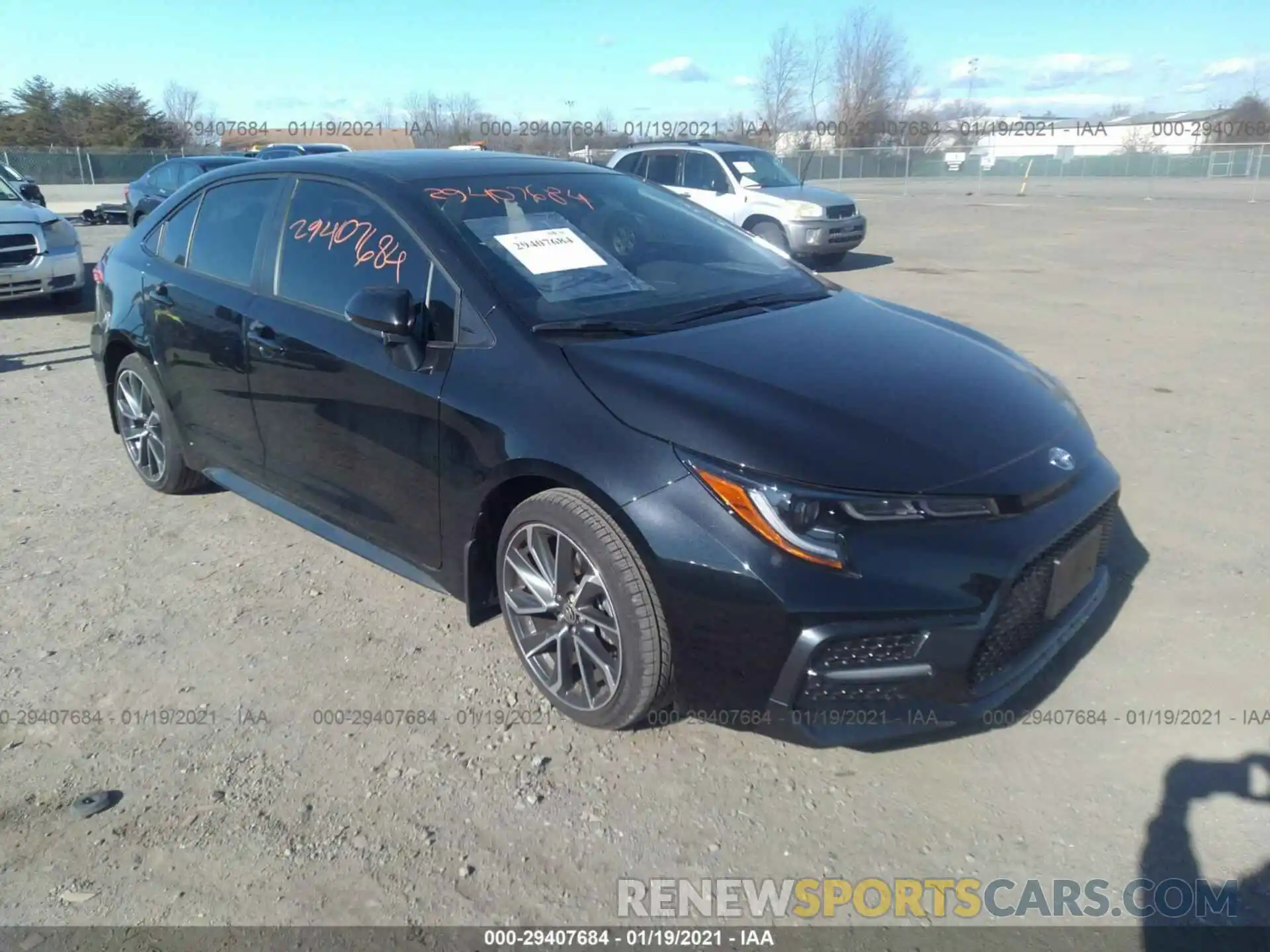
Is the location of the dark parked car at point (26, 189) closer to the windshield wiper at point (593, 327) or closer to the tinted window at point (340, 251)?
the tinted window at point (340, 251)

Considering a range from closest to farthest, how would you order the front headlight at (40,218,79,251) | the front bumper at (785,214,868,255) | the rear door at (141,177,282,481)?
the rear door at (141,177,282,481) < the front headlight at (40,218,79,251) < the front bumper at (785,214,868,255)

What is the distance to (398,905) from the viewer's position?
241 cm

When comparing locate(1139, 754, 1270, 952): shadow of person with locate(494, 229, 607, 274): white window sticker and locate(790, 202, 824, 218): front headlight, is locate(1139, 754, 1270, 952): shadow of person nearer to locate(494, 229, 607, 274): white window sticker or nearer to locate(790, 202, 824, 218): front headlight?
locate(494, 229, 607, 274): white window sticker

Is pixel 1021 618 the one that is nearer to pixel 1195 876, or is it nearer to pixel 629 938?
pixel 1195 876

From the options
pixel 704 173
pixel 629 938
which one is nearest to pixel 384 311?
pixel 629 938

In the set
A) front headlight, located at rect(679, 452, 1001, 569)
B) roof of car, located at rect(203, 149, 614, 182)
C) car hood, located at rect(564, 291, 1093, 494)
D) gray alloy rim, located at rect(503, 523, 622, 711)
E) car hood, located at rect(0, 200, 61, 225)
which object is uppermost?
roof of car, located at rect(203, 149, 614, 182)

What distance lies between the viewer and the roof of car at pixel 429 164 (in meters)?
3.72

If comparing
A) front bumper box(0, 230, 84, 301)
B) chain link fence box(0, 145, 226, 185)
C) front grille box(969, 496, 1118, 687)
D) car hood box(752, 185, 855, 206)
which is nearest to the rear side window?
car hood box(752, 185, 855, 206)

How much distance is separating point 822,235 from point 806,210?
42 centimetres

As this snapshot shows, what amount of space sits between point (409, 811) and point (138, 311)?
3.18 m

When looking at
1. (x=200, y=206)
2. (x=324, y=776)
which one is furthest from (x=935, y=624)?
(x=200, y=206)

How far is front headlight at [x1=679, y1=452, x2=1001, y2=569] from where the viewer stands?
2.51 metres

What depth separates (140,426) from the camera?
16.5 feet

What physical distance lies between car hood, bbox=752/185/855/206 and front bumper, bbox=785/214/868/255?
13.1 inches
